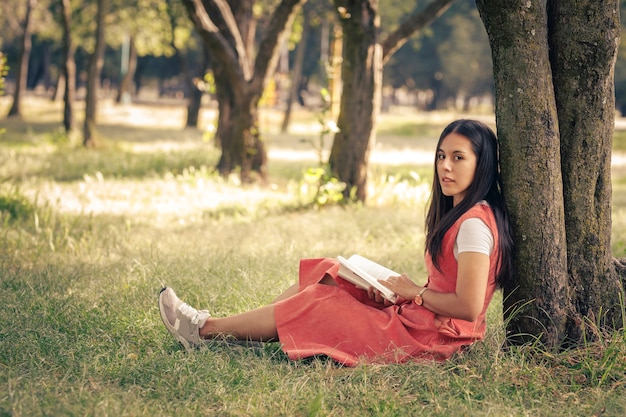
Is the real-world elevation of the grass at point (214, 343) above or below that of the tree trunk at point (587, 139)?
below

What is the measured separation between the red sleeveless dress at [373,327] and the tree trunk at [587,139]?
0.59m

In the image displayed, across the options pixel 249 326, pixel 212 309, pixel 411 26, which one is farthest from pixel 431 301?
pixel 411 26

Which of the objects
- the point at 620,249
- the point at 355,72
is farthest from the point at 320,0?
the point at 620,249

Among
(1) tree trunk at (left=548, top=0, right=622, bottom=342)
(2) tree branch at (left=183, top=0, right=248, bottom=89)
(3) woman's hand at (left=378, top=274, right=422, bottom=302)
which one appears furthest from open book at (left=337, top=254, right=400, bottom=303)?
(2) tree branch at (left=183, top=0, right=248, bottom=89)

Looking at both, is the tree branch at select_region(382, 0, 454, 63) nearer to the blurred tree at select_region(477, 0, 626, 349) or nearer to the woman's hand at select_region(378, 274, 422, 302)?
the blurred tree at select_region(477, 0, 626, 349)

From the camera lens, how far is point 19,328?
4.54 m

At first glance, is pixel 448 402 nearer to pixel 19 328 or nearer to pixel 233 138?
pixel 19 328

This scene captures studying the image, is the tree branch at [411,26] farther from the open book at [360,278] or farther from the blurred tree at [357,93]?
the open book at [360,278]

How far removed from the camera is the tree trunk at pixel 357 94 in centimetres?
952

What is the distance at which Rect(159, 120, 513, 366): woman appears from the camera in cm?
401

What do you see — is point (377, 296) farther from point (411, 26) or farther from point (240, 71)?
point (240, 71)

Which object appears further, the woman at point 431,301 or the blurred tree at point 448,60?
the blurred tree at point 448,60

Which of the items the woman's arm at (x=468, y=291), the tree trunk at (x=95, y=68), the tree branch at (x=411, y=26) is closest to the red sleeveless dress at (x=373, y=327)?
the woman's arm at (x=468, y=291)

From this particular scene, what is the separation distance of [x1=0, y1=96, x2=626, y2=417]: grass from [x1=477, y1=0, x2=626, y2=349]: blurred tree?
205 millimetres
